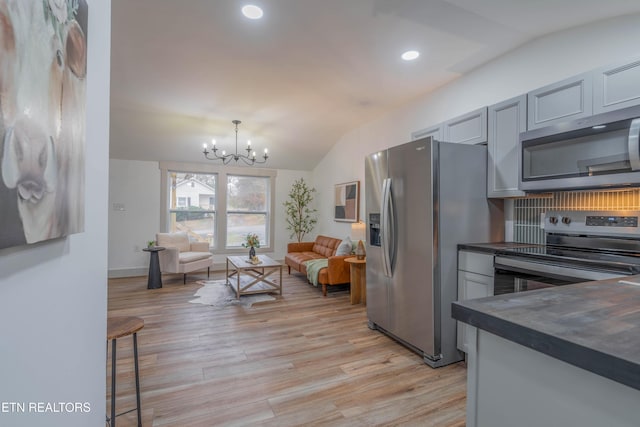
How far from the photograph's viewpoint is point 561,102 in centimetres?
215

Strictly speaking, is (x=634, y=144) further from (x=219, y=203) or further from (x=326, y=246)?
(x=219, y=203)

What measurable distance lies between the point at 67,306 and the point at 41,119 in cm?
54

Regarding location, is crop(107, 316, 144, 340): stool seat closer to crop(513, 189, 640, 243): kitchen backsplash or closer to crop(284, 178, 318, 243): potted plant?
crop(513, 189, 640, 243): kitchen backsplash

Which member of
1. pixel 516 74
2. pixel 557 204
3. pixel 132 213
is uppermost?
pixel 516 74

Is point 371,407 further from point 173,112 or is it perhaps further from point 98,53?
point 173,112

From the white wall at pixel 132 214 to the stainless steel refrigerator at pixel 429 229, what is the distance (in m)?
4.90

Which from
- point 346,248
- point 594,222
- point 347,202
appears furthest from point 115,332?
point 347,202

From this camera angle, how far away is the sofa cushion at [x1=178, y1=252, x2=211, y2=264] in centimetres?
519

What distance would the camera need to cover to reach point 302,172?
7172mm

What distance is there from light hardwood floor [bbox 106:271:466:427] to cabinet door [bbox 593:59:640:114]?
2.15 metres

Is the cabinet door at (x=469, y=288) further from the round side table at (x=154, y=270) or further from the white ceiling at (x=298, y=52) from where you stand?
the round side table at (x=154, y=270)

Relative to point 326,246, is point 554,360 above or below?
above

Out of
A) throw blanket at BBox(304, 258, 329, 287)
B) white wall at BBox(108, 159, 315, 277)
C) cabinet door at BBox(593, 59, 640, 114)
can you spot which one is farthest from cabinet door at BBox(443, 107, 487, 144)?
white wall at BBox(108, 159, 315, 277)

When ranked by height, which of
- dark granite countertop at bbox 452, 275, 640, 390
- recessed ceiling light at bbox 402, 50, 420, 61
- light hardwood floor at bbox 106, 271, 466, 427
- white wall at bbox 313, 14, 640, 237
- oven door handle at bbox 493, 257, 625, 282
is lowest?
light hardwood floor at bbox 106, 271, 466, 427
